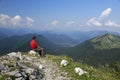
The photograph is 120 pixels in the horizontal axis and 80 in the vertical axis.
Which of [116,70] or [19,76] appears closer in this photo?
[19,76]

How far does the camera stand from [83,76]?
21.4 metres

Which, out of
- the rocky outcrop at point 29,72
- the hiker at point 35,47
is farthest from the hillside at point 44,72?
the hiker at point 35,47

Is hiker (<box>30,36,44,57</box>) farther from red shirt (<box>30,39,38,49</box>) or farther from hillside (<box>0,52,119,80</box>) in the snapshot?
hillside (<box>0,52,119,80</box>)

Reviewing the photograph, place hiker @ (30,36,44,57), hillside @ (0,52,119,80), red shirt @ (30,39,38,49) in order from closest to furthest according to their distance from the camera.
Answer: hillside @ (0,52,119,80)
hiker @ (30,36,44,57)
red shirt @ (30,39,38,49)

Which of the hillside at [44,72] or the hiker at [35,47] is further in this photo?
the hiker at [35,47]

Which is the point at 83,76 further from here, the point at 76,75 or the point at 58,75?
the point at 58,75

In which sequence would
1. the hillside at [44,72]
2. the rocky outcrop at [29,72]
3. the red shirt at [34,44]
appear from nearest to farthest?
the rocky outcrop at [29,72] < the hillside at [44,72] < the red shirt at [34,44]

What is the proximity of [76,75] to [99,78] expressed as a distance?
221cm

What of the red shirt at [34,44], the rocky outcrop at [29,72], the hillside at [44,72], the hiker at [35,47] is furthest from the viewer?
the red shirt at [34,44]

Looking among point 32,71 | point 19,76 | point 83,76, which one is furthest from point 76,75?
point 19,76

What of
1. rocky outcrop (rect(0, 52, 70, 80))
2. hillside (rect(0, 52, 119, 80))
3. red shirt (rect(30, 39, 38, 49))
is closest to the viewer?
rocky outcrop (rect(0, 52, 70, 80))

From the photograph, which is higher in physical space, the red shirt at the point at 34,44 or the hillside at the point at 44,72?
the red shirt at the point at 34,44

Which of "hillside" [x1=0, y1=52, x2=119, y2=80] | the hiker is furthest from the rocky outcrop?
the hiker

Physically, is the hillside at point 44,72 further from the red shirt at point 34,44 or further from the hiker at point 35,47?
the red shirt at point 34,44
